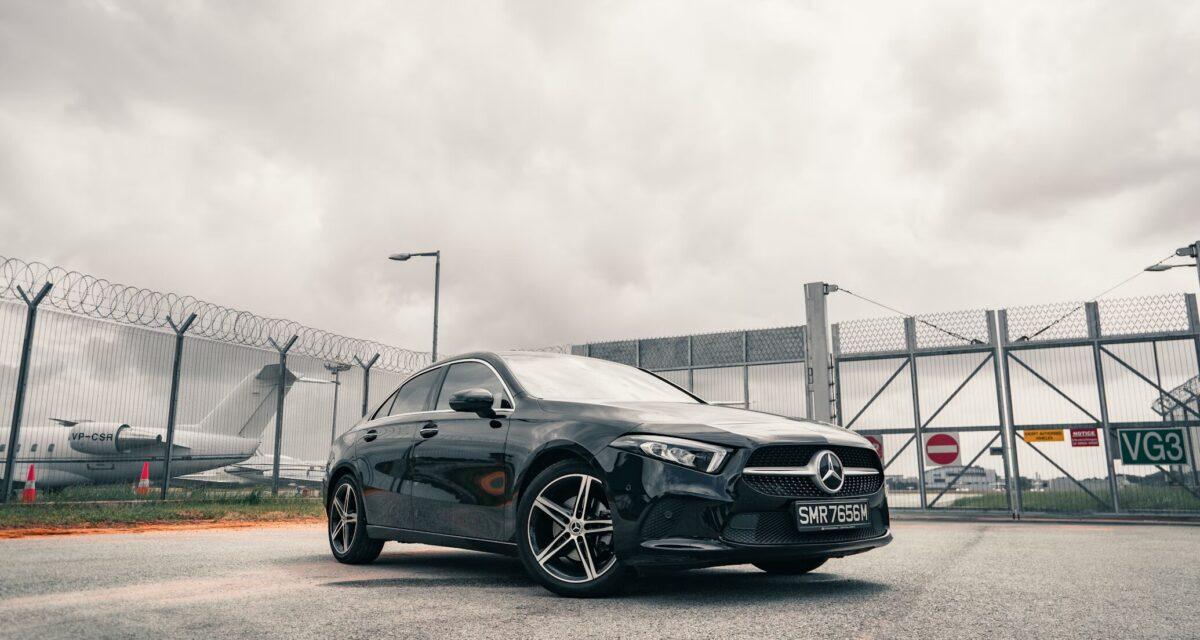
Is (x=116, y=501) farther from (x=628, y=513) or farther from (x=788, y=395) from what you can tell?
(x=788, y=395)

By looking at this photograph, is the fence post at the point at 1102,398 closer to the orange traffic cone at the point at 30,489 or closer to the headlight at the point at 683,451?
the headlight at the point at 683,451

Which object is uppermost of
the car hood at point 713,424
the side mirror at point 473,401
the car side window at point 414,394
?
the car side window at point 414,394

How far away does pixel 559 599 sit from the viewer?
4.20 m

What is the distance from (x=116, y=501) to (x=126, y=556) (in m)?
8.52

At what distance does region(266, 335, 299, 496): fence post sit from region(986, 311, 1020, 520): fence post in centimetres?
1435

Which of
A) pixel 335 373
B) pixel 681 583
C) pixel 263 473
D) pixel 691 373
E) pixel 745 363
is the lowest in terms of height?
pixel 681 583

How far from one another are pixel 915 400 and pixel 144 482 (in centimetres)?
1530

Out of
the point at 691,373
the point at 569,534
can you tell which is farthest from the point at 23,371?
the point at 691,373

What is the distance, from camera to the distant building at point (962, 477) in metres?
17.3

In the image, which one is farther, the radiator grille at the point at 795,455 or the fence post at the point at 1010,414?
the fence post at the point at 1010,414

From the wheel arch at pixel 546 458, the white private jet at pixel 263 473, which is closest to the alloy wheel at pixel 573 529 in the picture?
the wheel arch at pixel 546 458

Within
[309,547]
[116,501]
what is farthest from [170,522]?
[309,547]

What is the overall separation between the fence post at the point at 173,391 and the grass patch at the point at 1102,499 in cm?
1529

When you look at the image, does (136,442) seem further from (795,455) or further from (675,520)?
(795,455)
